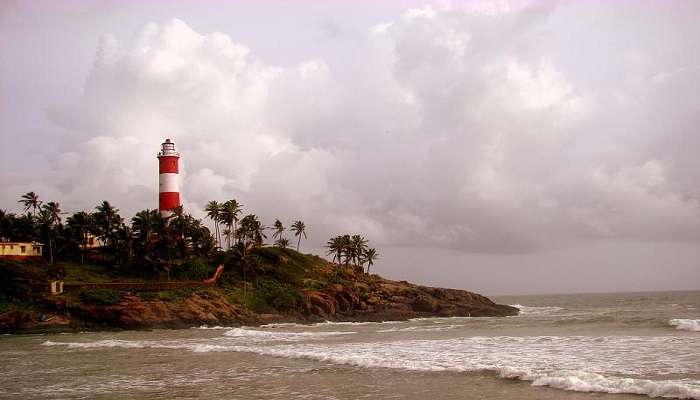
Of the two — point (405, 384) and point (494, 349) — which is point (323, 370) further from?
point (494, 349)

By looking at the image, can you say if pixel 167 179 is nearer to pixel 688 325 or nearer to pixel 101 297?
pixel 101 297

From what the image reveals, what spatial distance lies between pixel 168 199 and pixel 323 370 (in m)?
54.7

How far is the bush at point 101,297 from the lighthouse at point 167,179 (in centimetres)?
1719

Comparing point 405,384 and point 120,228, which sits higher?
point 120,228

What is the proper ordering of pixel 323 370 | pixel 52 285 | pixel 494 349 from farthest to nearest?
pixel 52 285 → pixel 494 349 → pixel 323 370

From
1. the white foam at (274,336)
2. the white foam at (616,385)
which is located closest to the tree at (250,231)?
the white foam at (274,336)

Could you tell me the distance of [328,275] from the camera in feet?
260

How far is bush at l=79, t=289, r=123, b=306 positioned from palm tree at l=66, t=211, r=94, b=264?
1560cm

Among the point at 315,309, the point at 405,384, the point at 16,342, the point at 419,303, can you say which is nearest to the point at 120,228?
the point at 315,309

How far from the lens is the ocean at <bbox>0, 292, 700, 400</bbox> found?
19.5 metres

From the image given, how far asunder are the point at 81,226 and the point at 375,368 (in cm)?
5781

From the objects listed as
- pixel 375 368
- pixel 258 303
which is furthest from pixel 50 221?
pixel 375 368

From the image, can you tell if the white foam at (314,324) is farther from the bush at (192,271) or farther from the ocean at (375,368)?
the ocean at (375,368)

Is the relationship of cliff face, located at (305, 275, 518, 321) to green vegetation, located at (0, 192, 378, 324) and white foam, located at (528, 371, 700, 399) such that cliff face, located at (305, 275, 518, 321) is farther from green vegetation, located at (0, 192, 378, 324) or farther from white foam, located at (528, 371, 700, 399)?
white foam, located at (528, 371, 700, 399)
